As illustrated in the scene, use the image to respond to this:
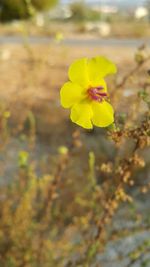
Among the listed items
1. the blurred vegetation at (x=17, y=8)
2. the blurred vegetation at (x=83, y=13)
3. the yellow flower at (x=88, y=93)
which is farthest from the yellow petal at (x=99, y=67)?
the blurred vegetation at (x=83, y=13)

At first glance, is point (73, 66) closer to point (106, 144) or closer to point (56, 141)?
point (106, 144)

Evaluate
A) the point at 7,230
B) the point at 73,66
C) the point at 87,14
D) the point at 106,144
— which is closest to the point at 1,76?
the point at 106,144

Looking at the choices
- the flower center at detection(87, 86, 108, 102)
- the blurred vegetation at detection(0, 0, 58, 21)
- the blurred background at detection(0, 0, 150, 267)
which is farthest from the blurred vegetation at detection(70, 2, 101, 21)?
the flower center at detection(87, 86, 108, 102)

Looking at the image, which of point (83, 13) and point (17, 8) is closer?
point (17, 8)

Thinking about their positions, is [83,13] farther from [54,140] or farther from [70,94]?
[70,94]

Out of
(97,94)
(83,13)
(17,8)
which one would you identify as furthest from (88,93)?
(83,13)

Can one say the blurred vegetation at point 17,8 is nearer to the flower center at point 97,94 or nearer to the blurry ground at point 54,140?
the blurry ground at point 54,140
